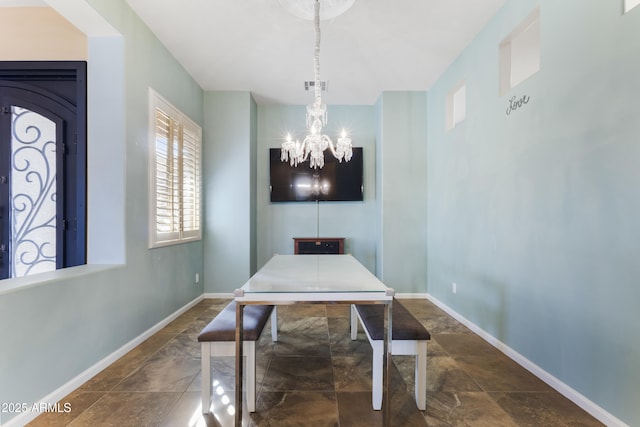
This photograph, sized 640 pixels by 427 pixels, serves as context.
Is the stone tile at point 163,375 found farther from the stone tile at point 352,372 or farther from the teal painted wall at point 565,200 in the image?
the teal painted wall at point 565,200

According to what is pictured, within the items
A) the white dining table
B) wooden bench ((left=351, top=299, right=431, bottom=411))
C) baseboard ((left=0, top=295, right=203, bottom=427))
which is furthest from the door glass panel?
wooden bench ((left=351, top=299, right=431, bottom=411))

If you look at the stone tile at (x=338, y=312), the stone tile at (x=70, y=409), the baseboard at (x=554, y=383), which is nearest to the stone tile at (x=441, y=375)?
the baseboard at (x=554, y=383)

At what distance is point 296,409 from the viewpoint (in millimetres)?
1646

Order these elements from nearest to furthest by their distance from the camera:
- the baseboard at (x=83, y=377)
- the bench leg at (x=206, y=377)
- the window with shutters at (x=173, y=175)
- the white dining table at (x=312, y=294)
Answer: the white dining table at (x=312, y=294) → the baseboard at (x=83, y=377) → the bench leg at (x=206, y=377) → the window with shutters at (x=173, y=175)

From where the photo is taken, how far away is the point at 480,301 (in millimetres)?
2707

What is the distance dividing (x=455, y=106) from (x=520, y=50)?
1.08m

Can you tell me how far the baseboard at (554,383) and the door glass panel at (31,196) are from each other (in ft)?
13.4

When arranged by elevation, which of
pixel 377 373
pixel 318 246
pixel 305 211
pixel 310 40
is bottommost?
pixel 377 373

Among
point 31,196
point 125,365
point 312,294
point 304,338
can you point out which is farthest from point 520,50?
point 31,196

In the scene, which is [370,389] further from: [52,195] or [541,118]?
[52,195]

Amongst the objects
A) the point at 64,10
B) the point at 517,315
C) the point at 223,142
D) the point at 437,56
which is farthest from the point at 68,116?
the point at 517,315

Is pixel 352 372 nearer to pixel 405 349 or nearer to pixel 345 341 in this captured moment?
pixel 345 341

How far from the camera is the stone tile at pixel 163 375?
187 cm

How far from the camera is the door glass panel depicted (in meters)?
2.44
